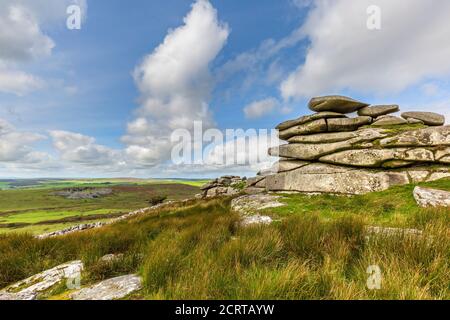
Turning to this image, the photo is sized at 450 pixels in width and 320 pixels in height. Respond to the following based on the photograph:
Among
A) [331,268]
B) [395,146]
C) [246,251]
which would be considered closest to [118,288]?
[246,251]

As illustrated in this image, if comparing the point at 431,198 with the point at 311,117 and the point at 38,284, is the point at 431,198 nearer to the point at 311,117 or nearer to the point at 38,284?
the point at 311,117

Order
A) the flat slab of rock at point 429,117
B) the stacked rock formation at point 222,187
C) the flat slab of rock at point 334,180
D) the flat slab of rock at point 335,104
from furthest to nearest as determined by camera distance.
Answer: the stacked rock formation at point 222,187, the flat slab of rock at point 335,104, the flat slab of rock at point 429,117, the flat slab of rock at point 334,180

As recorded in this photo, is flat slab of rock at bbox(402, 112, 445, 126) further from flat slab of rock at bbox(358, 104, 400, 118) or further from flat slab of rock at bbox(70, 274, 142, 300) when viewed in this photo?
flat slab of rock at bbox(70, 274, 142, 300)

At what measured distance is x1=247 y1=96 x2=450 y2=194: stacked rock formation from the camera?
1182 cm

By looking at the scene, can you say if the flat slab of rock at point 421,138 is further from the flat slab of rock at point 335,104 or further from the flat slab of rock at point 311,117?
the flat slab of rock at point 335,104

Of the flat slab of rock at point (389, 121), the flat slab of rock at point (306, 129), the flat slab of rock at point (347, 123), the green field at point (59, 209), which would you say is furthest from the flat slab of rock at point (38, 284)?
the flat slab of rock at point (389, 121)

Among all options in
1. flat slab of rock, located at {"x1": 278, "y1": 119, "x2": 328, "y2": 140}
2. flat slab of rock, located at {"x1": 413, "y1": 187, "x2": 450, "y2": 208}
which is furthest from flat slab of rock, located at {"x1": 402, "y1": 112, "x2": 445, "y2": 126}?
flat slab of rock, located at {"x1": 413, "y1": 187, "x2": 450, "y2": 208}

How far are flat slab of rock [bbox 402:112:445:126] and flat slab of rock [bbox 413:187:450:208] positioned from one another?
9.13 meters

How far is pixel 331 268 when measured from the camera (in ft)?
9.81

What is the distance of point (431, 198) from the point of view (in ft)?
25.6

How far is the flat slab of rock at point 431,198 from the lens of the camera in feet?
24.2

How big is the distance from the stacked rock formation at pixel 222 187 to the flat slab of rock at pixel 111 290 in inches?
959

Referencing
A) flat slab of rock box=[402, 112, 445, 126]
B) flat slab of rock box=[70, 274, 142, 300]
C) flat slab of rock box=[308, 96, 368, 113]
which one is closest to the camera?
flat slab of rock box=[70, 274, 142, 300]

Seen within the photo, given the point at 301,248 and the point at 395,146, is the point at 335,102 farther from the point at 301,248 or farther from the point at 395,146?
the point at 301,248
